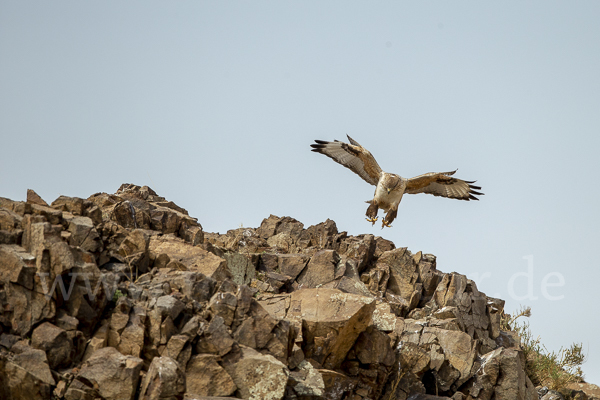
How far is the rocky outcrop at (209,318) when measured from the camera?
32.6ft

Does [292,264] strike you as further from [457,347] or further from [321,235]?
[457,347]

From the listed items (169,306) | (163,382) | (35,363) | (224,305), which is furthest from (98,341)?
(224,305)

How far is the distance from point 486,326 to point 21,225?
12454 millimetres

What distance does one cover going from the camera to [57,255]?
10.6 metres

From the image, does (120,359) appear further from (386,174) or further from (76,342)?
(386,174)

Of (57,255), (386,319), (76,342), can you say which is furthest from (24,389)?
(386,319)

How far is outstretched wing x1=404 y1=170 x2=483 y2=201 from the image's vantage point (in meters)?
20.1

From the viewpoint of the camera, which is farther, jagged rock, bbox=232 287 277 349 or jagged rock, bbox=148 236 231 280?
jagged rock, bbox=148 236 231 280

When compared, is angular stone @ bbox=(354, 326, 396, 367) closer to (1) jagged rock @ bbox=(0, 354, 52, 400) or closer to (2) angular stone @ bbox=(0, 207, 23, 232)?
(1) jagged rock @ bbox=(0, 354, 52, 400)

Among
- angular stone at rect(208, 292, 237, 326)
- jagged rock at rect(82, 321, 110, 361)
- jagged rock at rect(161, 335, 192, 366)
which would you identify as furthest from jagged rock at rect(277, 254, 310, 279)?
jagged rock at rect(82, 321, 110, 361)

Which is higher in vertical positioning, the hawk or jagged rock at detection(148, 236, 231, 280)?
the hawk

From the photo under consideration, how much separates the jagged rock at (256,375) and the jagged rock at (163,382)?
1193mm

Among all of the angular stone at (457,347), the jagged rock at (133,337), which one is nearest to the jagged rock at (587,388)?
the angular stone at (457,347)

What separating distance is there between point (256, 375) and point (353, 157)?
34.7ft
